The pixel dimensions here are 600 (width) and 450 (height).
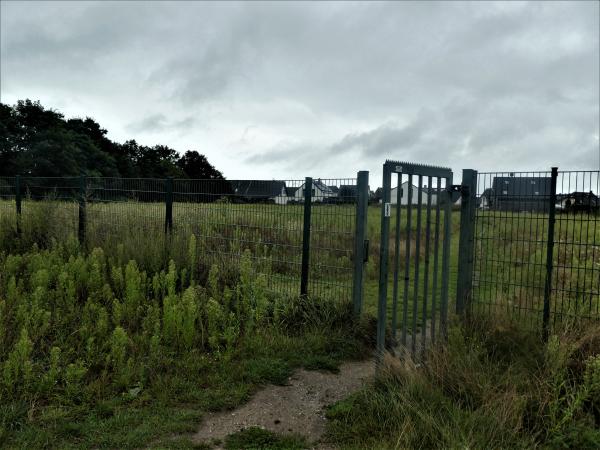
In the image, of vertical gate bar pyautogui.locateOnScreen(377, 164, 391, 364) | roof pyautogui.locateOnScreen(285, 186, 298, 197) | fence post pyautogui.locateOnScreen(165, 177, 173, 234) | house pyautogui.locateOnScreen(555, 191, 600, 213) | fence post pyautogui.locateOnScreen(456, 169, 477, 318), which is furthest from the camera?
fence post pyautogui.locateOnScreen(165, 177, 173, 234)

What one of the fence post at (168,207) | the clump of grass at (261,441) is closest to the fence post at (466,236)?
the clump of grass at (261,441)

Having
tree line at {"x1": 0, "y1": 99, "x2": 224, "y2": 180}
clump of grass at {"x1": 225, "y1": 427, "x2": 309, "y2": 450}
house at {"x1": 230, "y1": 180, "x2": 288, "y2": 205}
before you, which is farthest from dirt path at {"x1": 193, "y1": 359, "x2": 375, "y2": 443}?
tree line at {"x1": 0, "y1": 99, "x2": 224, "y2": 180}

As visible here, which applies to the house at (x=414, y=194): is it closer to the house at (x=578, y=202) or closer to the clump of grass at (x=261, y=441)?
the house at (x=578, y=202)

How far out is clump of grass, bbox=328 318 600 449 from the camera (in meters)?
3.70

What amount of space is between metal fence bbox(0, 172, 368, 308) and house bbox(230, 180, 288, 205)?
0.05ft

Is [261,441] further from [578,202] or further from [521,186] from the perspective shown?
[578,202]

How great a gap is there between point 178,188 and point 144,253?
4.38 feet

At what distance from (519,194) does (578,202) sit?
60 centimetres

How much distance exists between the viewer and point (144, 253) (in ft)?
27.3

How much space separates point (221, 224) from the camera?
27.0 feet

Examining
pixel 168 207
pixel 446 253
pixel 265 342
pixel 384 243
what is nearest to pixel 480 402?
pixel 384 243

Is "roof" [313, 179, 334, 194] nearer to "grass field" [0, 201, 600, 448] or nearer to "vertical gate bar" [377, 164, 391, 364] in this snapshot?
"grass field" [0, 201, 600, 448]

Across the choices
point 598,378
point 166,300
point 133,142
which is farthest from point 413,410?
point 133,142

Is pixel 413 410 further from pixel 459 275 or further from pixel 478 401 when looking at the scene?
pixel 459 275
